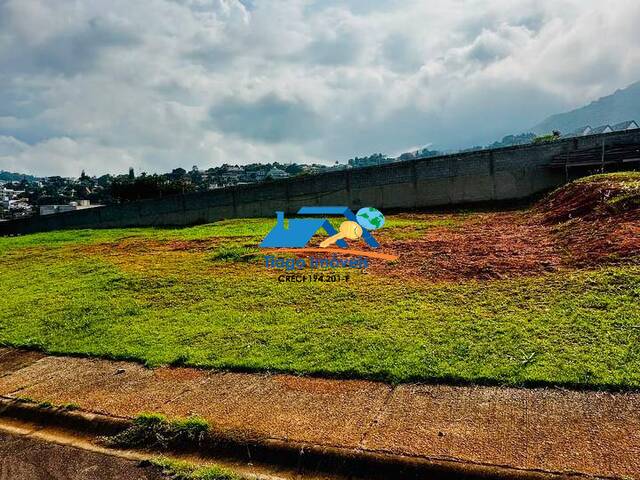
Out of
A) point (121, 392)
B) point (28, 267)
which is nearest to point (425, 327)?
point (121, 392)

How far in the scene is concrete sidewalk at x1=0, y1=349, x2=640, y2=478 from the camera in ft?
10.9

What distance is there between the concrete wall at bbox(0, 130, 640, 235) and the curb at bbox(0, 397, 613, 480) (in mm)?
17028

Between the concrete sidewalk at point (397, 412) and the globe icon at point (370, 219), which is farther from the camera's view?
the globe icon at point (370, 219)

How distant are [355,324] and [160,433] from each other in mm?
2701

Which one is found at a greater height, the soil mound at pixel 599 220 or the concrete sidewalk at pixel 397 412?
the soil mound at pixel 599 220

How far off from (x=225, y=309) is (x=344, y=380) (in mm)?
2973

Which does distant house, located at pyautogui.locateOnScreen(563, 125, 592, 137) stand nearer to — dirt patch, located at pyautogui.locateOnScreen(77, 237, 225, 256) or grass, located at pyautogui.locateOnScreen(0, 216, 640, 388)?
dirt patch, located at pyautogui.locateOnScreen(77, 237, 225, 256)

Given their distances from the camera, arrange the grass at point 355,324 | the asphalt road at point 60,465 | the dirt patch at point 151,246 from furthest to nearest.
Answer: the dirt patch at point 151,246 < the grass at point 355,324 < the asphalt road at point 60,465

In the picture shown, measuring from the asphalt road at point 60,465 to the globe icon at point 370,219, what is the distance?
34.0ft

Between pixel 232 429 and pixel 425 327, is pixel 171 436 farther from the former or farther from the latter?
pixel 425 327

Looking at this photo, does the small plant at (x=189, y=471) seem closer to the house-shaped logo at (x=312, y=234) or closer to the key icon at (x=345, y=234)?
the house-shaped logo at (x=312, y=234)

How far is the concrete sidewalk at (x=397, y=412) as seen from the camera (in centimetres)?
332

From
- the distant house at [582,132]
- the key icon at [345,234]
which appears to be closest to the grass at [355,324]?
the key icon at [345,234]

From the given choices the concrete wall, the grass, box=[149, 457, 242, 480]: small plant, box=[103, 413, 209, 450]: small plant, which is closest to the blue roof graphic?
the grass
